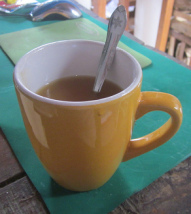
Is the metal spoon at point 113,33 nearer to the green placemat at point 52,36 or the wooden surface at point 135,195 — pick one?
the wooden surface at point 135,195

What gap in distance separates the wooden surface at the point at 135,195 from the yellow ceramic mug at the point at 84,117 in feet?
0.14

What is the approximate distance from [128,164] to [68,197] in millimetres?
101

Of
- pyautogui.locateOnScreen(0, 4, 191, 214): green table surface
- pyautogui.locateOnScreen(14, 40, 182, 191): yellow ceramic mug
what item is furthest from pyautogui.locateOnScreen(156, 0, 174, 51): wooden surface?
pyautogui.locateOnScreen(14, 40, 182, 191): yellow ceramic mug

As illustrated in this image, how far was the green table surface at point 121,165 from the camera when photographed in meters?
0.31

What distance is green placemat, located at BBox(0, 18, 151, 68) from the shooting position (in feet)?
2.10

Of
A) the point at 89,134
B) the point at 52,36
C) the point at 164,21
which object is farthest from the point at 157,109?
the point at 164,21

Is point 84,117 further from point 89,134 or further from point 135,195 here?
point 135,195

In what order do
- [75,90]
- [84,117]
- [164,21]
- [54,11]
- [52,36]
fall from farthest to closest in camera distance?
[164,21]
[54,11]
[52,36]
[75,90]
[84,117]

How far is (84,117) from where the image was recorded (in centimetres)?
22

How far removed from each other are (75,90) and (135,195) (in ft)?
0.53

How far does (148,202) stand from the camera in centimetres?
31

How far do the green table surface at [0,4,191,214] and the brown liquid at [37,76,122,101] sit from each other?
0.11 meters

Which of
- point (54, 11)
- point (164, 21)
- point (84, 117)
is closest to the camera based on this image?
point (84, 117)

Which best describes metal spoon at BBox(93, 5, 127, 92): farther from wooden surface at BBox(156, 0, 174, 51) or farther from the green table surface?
wooden surface at BBox(156, 0, 174, 51)
